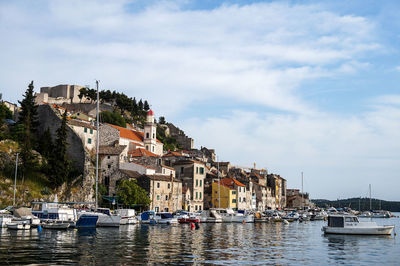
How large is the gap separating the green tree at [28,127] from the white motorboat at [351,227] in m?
45.4

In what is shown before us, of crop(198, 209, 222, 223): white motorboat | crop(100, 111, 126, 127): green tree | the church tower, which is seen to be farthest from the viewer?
crop(100, 111, 126, 127): green tree

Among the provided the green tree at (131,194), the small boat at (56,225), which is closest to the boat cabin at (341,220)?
the small boat at (56,225)

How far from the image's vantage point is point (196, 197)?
93.5 m

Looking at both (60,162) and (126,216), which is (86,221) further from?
(60,162)

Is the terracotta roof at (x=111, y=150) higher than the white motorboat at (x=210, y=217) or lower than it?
higher

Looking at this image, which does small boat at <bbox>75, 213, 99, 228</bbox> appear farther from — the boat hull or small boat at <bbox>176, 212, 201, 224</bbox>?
the boat hull

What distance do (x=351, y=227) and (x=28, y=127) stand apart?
52392mm

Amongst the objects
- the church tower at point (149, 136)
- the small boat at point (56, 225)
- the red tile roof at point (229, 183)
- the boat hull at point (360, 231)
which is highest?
the church tower at point (149, 136)

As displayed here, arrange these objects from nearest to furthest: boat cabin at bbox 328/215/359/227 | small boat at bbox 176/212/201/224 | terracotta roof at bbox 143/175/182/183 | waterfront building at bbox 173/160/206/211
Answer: boat cabin at bbox 328/215/359/227 < small boat at bbox 176/212/201/224 < terracotta roof at bbox 143/175/182/183 < waterfront building at bbox 173/160/206/211

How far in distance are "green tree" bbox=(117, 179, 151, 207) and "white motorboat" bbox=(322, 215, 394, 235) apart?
3216 centimetres

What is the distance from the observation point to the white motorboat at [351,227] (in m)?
51.3

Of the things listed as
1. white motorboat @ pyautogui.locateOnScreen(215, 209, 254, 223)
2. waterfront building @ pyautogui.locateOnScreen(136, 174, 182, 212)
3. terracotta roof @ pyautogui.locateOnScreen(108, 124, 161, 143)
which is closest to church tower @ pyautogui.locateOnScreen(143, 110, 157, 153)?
terracotta roof @ pyautogui.locateOnScreen(108, 124, 161, 143)

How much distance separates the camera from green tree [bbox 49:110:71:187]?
67.1 metres

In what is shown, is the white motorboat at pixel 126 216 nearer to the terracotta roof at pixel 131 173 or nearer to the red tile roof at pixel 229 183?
the terracotta roof at pixel 131 173
